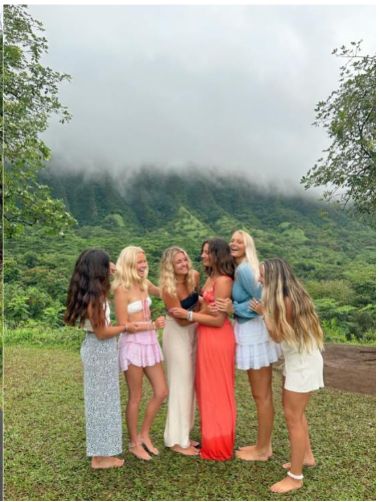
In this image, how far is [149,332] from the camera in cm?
345

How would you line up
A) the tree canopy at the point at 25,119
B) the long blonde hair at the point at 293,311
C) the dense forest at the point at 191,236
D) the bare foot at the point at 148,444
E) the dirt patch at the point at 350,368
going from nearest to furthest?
Answer: the long blonde hair at the point at 293,311, the bare foot at the point at 148,444, the tree canopy at the point at 25,119, the dirt patch at the point at 350,368, the dense forest at the point at 191,236

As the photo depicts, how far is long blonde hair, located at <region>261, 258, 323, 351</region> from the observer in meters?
2.85

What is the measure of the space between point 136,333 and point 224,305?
710 mm

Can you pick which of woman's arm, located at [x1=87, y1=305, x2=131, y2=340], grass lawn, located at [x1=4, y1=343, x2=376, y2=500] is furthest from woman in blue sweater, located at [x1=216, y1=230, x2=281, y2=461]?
woman's arm, located at [x1=87, y1=305, x2=131, y2=340]

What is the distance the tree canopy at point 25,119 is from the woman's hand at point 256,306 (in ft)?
10.0

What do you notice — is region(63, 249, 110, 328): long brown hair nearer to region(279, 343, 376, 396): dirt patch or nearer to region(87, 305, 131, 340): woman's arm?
region(87, 305, 131, 340): woman's arm

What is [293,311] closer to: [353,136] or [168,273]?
[168,273]

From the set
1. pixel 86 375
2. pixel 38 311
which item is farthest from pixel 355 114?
pixel 38 311

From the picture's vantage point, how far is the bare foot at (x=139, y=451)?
3.40 m

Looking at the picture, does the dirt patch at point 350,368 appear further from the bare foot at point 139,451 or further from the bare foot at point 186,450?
the bare foot at point 139,451

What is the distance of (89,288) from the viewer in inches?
119

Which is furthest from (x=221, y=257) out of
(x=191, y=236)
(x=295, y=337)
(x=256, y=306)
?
(x=191, y=236)

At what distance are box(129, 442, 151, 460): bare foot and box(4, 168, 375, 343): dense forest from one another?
6.39 meters

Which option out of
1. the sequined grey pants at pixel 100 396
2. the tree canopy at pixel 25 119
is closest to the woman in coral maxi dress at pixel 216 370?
the sequined grey pants at pixel 100 396
